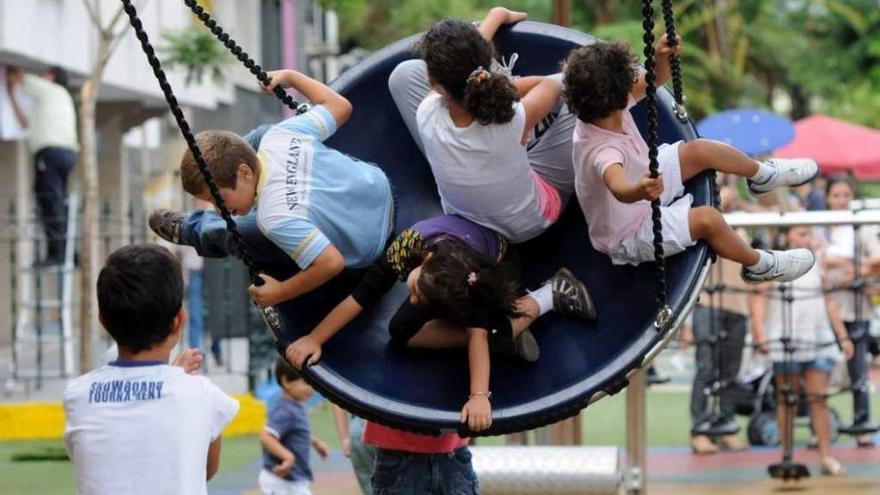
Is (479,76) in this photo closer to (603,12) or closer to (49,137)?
(49,137)

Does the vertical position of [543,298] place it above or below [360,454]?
above

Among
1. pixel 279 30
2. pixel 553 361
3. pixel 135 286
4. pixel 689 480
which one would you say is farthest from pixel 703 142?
pixel 279 30

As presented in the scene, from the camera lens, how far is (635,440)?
8.66 metres

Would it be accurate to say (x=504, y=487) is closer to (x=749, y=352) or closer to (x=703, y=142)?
(x=703, y=142)

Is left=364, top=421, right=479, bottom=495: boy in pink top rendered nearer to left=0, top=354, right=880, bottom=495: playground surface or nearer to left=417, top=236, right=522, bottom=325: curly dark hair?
left=417, top=236, right=522, bottom=325: curly dark hair

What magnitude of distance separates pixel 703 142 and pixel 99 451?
1.95m

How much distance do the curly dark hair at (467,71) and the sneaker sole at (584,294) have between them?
0.59 meters

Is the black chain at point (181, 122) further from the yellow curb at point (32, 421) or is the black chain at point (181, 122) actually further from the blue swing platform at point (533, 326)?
the yellow curb at point (32, 421)

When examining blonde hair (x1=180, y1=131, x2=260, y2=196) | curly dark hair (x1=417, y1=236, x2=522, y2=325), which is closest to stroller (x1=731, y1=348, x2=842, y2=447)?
curly dark hair (x1=417, y1=236, x2=522, y2=325)

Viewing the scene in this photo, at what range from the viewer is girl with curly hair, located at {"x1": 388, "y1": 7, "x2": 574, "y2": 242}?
4863 millimetres

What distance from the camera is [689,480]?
10203mm

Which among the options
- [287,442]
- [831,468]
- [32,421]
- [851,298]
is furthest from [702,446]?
[32,421]

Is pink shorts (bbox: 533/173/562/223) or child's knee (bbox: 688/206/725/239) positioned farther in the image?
pink shorts (bbox: 533/173/562/223)

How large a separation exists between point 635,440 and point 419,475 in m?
3.62
